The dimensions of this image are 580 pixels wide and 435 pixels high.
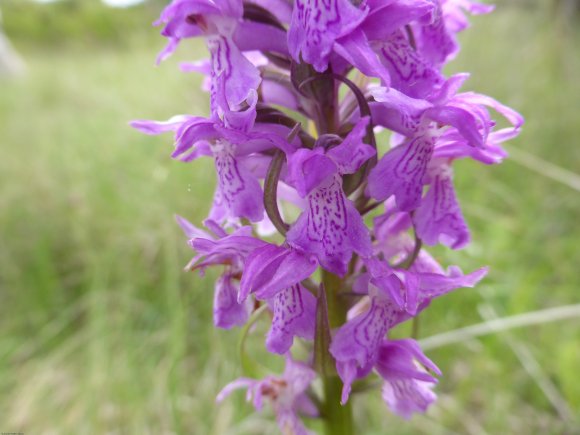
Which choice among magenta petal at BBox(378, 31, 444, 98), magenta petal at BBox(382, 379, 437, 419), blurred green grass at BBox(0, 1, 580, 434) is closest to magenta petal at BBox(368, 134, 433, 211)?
magenta petal at BBox(378, 31, 444, 98)

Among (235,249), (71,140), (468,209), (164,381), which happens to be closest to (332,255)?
(235,249)

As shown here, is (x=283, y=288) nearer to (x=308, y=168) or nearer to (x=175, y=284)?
(x=308, y=168)

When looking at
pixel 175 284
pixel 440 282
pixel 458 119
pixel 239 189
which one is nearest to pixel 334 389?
pixel 440 282

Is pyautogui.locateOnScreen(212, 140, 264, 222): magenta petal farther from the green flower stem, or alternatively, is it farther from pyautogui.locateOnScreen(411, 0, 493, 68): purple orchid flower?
pyautogui.locateOnScreen(411, 0, 493, 68): purple orchid flower

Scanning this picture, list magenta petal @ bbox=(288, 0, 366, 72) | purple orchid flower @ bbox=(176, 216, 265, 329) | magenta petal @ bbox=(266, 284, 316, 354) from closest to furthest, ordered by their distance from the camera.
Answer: magenta petal @ bbox=(288, 0, 366, 72) → magenta petal @ bbox=(266, 284, 316, 354) → purple orchid flower @ bbox=(176, 216, 265, 329)

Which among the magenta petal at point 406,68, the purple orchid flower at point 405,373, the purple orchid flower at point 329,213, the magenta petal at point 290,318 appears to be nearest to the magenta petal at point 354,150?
the purple orchid flower at point 329,213

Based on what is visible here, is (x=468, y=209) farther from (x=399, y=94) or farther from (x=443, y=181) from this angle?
(x=399, y=94)

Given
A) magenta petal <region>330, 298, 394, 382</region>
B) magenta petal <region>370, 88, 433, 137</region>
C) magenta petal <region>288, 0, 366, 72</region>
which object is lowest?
magenta petal <region>330, 298, 394, 382</region>

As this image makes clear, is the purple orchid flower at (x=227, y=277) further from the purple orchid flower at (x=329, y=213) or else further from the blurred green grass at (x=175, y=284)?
the blurred green grass at (x=175, y=284)
